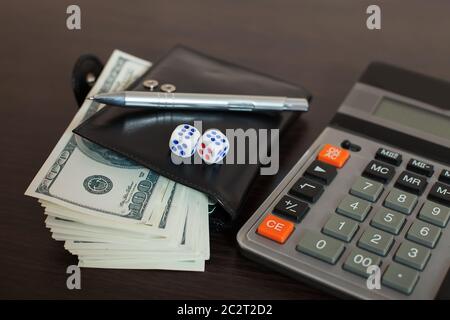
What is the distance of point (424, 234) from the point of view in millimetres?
599

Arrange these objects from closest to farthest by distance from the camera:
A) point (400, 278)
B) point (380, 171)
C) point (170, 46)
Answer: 1. point (400, 278)
2. point (380, 171)
3. point (170, 46)

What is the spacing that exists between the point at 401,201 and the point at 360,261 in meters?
0.09

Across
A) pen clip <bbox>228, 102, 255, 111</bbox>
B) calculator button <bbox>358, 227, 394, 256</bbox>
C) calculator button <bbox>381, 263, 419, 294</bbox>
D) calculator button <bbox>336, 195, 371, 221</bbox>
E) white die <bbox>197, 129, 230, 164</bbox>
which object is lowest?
calculator button <bbox>381, 263, 419, 294</bbox>

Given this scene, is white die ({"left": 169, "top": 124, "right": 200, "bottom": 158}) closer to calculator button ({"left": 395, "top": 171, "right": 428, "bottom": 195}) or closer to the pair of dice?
the pair of dice

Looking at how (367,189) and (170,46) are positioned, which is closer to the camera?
(367,189)

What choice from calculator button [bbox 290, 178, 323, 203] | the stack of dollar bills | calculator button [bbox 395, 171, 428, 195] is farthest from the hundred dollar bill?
calculator button [bbox 395, 171, 428, 195]

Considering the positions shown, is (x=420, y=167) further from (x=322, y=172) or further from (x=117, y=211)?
(x=117, y=211)

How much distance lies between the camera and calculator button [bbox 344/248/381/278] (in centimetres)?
57

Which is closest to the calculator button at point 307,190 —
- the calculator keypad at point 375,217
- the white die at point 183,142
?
the calculator keypad at point 375,217

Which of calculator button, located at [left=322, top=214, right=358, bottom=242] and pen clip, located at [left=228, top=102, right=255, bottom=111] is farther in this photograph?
pen clip, located at [left=228, top=102, right=255, bottom=111]

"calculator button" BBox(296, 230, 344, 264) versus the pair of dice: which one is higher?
the pair of dice

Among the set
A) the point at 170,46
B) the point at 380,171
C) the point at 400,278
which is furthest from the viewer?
the point at 170,46

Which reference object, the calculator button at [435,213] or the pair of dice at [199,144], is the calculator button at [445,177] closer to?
the calculator button at [435,213]

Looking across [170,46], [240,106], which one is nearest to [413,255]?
[240,106]
